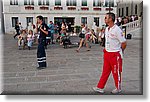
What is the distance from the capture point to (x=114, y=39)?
13.0 ft

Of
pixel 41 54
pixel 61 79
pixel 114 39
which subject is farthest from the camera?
pixel 41 54

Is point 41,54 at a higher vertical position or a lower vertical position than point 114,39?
lower

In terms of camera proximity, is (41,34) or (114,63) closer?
(114,63)

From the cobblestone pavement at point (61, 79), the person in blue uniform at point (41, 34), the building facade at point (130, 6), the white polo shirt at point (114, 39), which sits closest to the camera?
the white polo shirt at point (114, 39)

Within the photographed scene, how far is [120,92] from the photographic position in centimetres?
431

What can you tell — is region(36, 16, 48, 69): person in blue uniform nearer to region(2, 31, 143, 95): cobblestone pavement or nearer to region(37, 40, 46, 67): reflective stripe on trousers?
region(37, 40, 46, 67): reflective stripe on trousers

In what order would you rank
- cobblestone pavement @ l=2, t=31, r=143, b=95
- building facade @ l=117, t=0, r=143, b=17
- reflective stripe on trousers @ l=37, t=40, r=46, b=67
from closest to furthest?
cobblestone pavement @ l=2, t=31, r=143, b=95, reflective stripe on trousers @ l=37, t=40, r=46, b=67, building facade @ l=117, t=0, r=143, b=17

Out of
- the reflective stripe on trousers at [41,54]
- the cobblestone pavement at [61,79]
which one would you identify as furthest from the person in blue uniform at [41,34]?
the cobblestone pavement at [61,79]

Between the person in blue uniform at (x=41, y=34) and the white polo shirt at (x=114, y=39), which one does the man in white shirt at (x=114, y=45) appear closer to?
the white polo shirt at (x=114, y=39)

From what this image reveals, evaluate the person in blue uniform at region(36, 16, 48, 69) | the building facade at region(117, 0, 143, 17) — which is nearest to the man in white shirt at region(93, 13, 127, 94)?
the person in blue uniform at region(36, 16, 48, 69)

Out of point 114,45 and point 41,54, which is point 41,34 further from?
point 114,45

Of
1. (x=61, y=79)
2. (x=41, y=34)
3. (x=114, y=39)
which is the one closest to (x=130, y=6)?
(x=41, y=34)

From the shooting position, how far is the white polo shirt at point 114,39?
391cm

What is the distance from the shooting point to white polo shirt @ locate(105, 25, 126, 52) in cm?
391
